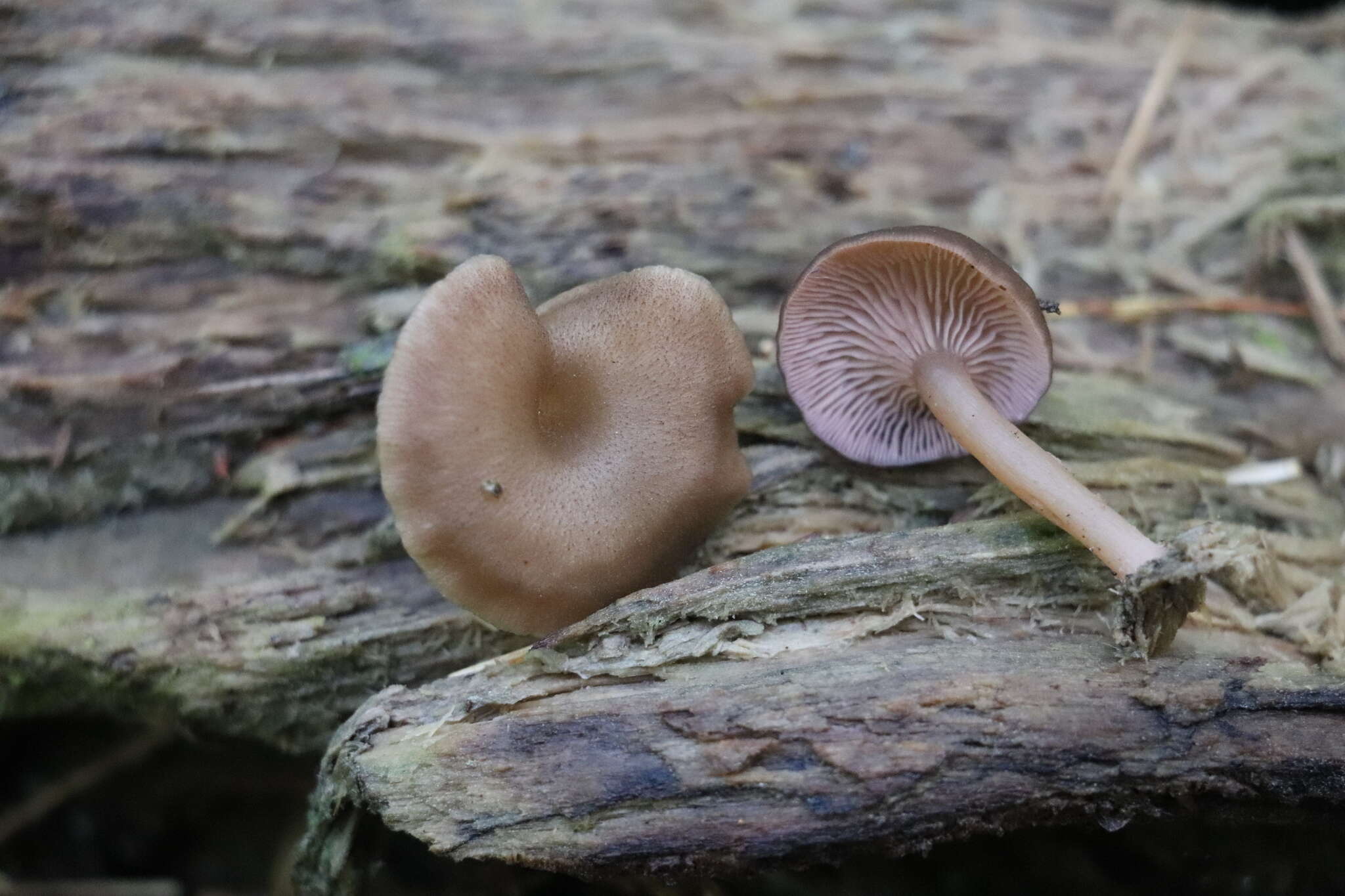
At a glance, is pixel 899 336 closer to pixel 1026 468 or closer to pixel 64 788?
pixel 1026 468

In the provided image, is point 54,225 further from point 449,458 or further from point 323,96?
point 449,458

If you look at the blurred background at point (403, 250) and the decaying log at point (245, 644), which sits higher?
the blurred background at point (403, 250)

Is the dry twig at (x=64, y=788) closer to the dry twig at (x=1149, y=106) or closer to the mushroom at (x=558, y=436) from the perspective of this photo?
the mushroom at (x=558, y=436)

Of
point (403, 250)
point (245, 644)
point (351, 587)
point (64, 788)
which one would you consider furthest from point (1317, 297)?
point (64, 788)

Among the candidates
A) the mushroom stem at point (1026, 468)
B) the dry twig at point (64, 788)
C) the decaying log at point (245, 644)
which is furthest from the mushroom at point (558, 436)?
the dry twig at point (64, 788)

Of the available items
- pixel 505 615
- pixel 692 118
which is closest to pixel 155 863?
pixel 505 615

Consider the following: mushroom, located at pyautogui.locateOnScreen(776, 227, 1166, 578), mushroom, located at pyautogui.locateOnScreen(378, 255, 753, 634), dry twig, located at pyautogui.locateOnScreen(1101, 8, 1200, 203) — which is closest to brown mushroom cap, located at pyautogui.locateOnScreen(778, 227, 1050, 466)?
mushroom, located at pyautogui.locateOnScreen(776, 227, 1166, 578)
